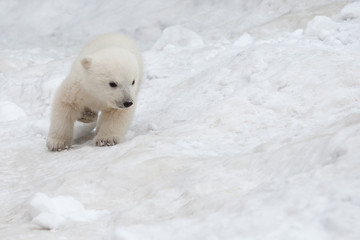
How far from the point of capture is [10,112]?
7184 millimetres

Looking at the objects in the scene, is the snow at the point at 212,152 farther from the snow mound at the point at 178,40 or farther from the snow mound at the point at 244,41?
the snow mound at the point at 178,40

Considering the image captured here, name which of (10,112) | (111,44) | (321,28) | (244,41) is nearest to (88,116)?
(111,44)

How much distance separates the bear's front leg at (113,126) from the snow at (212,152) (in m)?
0.23

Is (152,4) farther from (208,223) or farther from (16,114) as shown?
(208,223)

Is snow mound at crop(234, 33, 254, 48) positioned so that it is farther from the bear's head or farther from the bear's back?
the bear's head

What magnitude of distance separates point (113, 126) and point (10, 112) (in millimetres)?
2734

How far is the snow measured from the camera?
6.38 ft

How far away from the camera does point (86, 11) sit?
46.8 feet

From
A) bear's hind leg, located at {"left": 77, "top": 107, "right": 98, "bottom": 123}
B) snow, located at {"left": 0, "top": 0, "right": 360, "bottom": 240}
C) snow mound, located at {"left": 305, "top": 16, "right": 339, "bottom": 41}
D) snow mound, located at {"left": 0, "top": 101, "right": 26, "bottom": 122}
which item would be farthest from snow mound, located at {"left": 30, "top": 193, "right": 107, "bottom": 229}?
snow mound, located at {"left": 0, "top": 101, "right": 26, "bottom": 122}

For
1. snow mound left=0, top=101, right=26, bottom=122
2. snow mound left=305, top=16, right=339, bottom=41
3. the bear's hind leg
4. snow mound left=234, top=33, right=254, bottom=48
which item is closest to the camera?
the bear's hind leg

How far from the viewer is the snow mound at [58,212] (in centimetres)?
258

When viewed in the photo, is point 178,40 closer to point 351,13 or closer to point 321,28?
point 351,13

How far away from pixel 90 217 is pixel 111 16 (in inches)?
451

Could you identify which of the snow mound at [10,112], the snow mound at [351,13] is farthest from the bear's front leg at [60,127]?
the snow mound at [351,13]
